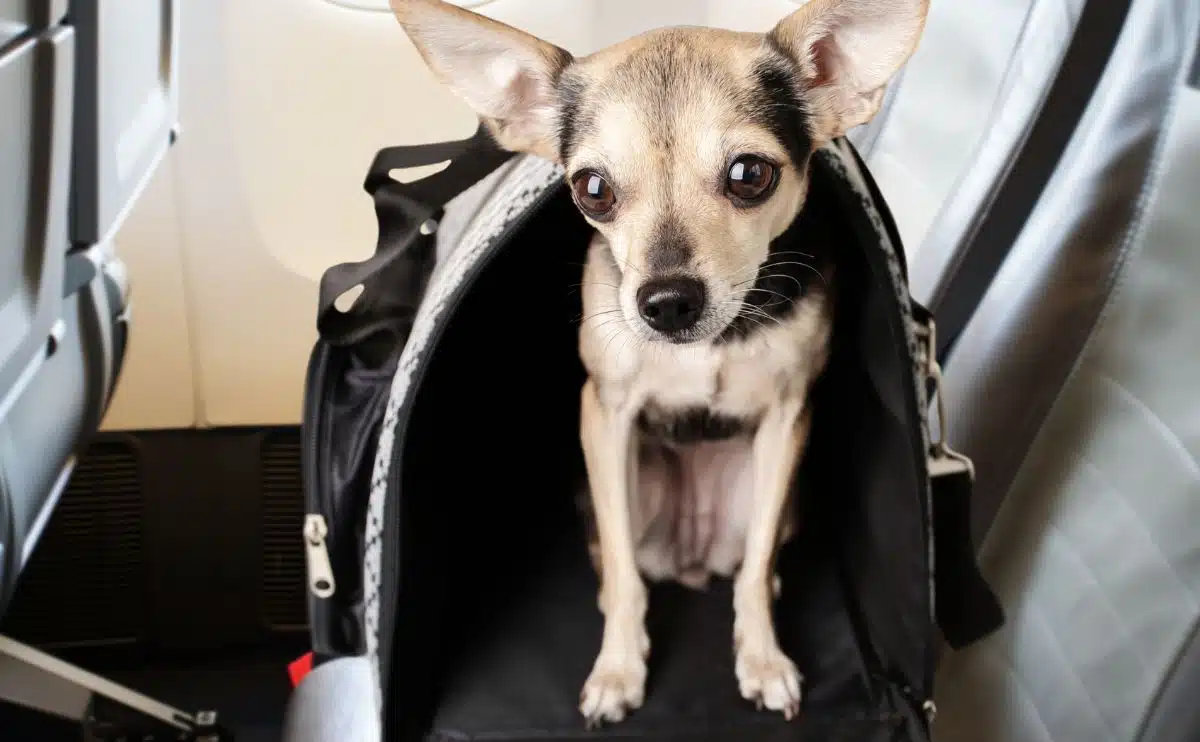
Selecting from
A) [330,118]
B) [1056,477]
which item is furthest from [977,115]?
[330,118]

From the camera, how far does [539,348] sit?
129cm

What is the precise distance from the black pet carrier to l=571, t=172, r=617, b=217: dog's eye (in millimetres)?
25

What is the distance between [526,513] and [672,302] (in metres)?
0.48

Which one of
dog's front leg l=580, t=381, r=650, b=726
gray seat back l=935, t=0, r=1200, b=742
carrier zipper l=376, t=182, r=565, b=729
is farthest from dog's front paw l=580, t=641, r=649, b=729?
gray seat back l=935, t=0, r=1200, b=742

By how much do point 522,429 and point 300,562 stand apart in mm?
611

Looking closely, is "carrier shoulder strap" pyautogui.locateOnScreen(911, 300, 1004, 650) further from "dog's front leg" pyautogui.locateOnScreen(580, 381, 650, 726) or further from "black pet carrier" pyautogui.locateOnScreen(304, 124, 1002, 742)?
"dog's front leg" pyautogui.locateOnScreen(580, 381, 650, 726)

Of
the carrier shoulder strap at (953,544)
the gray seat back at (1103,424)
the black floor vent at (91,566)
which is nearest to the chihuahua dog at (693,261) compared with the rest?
the carrier shoulder strap at (953,544)

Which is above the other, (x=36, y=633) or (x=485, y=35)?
(x=485, y=35)

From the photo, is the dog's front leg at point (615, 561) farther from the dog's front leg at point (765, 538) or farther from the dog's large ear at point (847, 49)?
the dog's large ear at point (847, 49)

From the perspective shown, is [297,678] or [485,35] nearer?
[485,35]

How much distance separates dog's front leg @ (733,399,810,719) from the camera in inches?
39.1

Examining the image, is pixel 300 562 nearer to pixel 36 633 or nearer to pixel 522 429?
pixel 36 633

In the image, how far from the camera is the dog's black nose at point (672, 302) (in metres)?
0.83

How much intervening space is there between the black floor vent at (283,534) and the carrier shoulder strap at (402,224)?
0.65 meters
